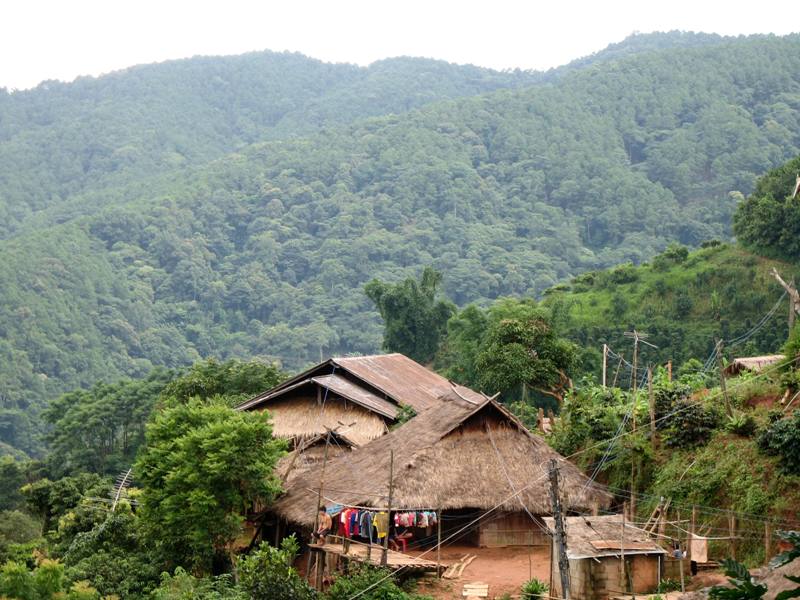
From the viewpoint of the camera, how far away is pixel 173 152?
566 ft

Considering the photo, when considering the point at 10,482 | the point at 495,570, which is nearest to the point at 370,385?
the point at 495,570

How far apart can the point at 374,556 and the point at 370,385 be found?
9540mm

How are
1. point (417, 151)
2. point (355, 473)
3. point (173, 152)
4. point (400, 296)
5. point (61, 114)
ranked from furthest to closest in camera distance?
point (61, 114), point (173, 152), point (417, 151), point (400, 296), point (355, 473)

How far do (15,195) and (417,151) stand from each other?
60985mm

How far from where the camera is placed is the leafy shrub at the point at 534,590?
57.9 feet

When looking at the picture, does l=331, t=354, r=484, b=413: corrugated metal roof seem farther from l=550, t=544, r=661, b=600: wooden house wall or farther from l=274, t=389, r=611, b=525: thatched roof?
l=550, t=544, r=661, b=600: wooden house wall

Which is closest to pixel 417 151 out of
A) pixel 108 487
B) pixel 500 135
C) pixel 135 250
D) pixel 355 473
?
pixel 500 135

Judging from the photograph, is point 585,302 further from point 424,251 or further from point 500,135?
point 500,135

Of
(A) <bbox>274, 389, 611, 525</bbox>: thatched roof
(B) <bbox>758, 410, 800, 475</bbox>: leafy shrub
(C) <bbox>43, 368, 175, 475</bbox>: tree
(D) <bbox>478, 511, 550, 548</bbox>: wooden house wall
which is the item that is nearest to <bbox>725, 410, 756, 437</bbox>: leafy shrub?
(B) <bbox>758, 410, 800, 475</bbox>: leafy shrub

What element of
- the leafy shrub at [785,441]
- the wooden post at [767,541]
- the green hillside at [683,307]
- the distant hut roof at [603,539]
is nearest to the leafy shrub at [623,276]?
the green hillside at [683,307]

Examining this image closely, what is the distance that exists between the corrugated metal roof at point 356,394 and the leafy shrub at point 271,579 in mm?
8489

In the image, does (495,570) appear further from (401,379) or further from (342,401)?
(401,379)

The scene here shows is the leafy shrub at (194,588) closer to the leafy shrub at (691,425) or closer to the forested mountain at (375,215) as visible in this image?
the leafy shrub at (691,425)

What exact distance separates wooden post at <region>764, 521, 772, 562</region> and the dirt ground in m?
4.03
